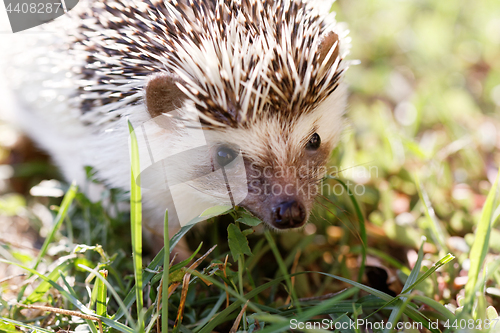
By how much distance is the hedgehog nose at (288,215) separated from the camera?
62.4 inches

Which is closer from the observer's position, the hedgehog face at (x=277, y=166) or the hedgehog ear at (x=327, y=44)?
the hedgehog face at (x=277, y=166)

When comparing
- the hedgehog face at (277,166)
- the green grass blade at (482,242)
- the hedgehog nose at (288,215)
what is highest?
the hedgehog face at (277,166)

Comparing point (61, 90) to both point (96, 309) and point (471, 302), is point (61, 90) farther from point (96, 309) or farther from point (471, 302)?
point (471, 302)

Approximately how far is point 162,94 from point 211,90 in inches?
7.9

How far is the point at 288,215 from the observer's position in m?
1.58

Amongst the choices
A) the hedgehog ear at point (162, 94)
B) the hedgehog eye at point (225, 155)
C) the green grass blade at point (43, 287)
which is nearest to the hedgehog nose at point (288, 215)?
the hedgehog eye at point (225, 155)

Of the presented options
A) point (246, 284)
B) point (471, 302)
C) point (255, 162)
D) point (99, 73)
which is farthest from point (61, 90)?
point (471, 302)

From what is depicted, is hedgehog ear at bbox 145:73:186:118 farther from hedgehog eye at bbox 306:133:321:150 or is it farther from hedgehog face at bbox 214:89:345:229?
hedgehog eye at bbox 306:133:321:150

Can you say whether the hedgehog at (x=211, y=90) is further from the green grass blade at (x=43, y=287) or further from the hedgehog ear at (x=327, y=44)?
the green grass blade at (x=43, y=287)

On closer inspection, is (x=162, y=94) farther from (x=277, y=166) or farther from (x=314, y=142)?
(x=314, y=142)

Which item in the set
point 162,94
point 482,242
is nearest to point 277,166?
point 162,94

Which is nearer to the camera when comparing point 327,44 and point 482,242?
point 482,242

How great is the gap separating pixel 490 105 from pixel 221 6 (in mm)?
2401

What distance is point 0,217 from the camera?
2.51 metres
